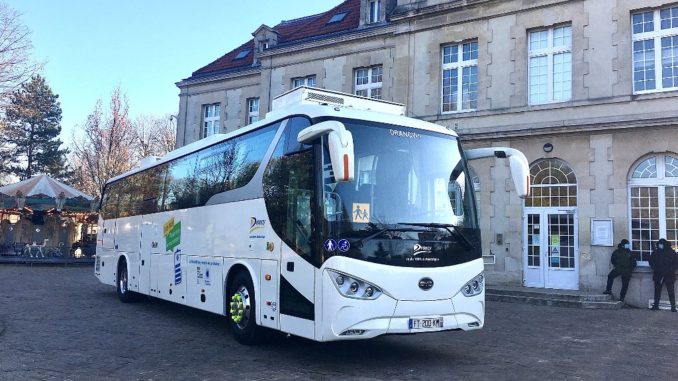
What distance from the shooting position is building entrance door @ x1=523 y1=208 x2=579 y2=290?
16.1 meters

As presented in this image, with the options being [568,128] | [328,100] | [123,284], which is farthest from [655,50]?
[123,284]

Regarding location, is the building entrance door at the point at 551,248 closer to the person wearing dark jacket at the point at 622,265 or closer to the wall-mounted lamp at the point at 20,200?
the person wearing dark jacket at the point at 622,265

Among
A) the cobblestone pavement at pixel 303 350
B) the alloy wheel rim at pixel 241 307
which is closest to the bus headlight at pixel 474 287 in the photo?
the cobblestone pavement at pixel 303 350

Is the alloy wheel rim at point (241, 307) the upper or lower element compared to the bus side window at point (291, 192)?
lower

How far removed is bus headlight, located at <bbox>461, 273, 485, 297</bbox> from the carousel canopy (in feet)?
74.3

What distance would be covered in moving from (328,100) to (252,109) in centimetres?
1924

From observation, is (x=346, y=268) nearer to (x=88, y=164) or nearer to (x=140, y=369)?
(x=140, y=369)

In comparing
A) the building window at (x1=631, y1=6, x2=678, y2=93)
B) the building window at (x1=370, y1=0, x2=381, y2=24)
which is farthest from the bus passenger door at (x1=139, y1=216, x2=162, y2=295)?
the building window at (x1=370, y1=0, x2=381, y2=24)

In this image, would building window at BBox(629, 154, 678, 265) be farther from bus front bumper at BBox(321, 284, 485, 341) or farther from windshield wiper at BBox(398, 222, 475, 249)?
bus front bumper at BBox(321, 284, 485, 341)

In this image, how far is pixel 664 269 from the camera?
13844 millimetres

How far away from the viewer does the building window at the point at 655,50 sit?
15117mm

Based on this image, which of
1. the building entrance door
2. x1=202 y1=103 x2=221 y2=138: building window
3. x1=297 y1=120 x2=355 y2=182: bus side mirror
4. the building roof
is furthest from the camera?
x1=202 y1=103 x2=221 y2=138: building window

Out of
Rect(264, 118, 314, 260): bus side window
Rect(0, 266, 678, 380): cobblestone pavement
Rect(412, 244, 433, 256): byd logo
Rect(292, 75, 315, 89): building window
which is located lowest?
Rect(0, 266, 678, 380): cobblestone pavement

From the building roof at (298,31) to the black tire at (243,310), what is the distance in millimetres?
16213
